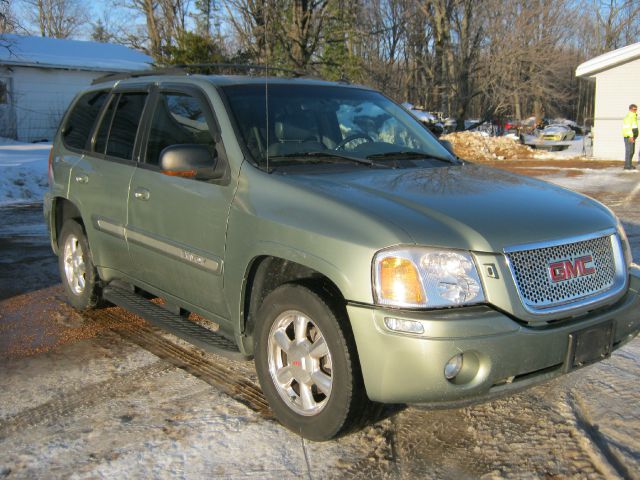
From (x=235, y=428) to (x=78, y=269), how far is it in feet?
9.06

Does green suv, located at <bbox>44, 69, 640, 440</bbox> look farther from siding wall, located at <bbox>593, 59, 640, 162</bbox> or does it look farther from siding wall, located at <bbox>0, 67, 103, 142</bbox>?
siding wall, located at <bbox>0, 67, 103, 142</bbox>

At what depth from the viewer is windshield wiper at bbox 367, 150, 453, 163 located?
14.3 feet

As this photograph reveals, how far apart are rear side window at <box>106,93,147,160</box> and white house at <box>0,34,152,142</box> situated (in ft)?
71.4

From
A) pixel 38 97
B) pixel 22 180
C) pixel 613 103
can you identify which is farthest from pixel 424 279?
pixel 38 97

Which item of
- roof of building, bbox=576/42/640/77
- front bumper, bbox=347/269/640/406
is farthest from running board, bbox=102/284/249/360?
roof of building, bbox=576/42/640/77

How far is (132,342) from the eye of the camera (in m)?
5.04

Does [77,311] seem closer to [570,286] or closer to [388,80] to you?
[570,286]

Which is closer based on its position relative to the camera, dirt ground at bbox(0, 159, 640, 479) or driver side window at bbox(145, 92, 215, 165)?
dirt ground at bbox(0, 159, 640, 479)

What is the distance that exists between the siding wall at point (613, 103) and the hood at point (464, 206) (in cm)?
2014

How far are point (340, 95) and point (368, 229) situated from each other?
200cm

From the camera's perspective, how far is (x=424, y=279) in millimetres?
2982

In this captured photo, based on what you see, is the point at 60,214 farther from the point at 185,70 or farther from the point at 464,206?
the point at 464,206

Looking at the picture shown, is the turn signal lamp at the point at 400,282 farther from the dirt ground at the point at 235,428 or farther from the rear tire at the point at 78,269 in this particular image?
the rear tire at the point at 78,269

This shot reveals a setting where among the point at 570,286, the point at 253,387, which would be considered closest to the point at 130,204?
the point at 253,387
